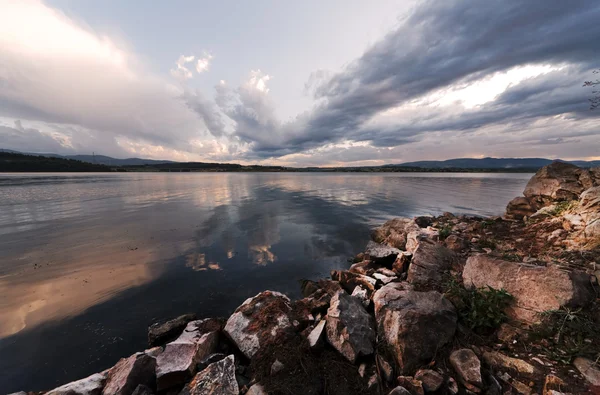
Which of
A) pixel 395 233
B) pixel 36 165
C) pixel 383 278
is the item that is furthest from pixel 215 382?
pixel 36 165

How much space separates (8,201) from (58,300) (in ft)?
140

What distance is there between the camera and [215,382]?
4.68m

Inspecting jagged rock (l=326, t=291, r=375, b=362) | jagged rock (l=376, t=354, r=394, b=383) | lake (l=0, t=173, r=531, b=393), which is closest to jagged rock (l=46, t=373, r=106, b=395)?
lake (l=0, t=173, r=531, b=393)

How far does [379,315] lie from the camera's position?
6176 mm

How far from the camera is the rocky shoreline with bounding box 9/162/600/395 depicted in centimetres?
446

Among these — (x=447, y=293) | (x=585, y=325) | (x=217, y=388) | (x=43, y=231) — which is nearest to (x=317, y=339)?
(x=217, y=388)

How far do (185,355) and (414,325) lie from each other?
5.89 meters

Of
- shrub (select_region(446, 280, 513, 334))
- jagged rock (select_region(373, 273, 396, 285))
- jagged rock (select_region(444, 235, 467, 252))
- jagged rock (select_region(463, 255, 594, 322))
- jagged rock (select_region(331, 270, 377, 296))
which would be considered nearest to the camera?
jagged rock (select_region(463, 255, 594, 322))

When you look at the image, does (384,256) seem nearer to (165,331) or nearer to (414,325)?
(414,325)

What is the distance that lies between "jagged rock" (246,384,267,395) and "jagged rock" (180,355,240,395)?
0.92 ft

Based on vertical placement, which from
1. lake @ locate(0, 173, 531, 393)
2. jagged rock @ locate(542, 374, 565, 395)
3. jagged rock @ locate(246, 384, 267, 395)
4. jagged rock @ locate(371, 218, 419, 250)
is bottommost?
lake @ locate(0, 173, 531, 393)

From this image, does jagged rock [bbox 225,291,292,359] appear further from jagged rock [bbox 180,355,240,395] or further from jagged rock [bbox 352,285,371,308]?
jagged rock [bbox 352,285,371,308]

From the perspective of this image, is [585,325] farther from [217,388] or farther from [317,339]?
[217,388]

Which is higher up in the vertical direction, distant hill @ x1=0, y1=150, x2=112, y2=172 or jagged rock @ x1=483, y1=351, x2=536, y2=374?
distant hill @ x1=0, y1=150, x2=112, y2=172
